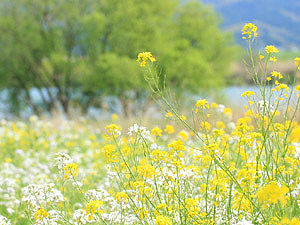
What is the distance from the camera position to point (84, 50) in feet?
76.4

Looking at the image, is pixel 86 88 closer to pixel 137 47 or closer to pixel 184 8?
pixel 137 47

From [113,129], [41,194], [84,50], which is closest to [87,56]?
[84,50]

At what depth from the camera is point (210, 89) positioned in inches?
961

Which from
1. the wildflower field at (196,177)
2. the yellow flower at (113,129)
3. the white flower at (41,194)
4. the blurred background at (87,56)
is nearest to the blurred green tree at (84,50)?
the blurred background at (87,56)

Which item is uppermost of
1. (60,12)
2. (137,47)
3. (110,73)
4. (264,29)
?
Answer: (60,12)

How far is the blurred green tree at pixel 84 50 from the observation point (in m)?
21.9

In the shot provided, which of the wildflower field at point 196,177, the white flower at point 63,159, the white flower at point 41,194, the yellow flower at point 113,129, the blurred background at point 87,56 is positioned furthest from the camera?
the blurred background at point 87,56

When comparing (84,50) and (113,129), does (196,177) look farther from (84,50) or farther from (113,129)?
(84,50)

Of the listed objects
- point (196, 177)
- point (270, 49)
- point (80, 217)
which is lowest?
point (80, 217)

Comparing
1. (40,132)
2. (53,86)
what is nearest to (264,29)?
(40,132)

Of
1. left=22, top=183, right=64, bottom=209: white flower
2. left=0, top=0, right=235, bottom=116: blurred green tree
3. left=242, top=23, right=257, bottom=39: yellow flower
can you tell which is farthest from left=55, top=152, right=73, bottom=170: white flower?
left=0, top=0, right=235, bottom=116: blurred green tree

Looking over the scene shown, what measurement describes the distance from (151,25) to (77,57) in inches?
173

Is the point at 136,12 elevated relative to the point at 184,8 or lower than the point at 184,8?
lower

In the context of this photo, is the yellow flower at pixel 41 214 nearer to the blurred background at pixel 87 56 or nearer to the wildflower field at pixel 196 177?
the wildflower field at pixel 196 177
